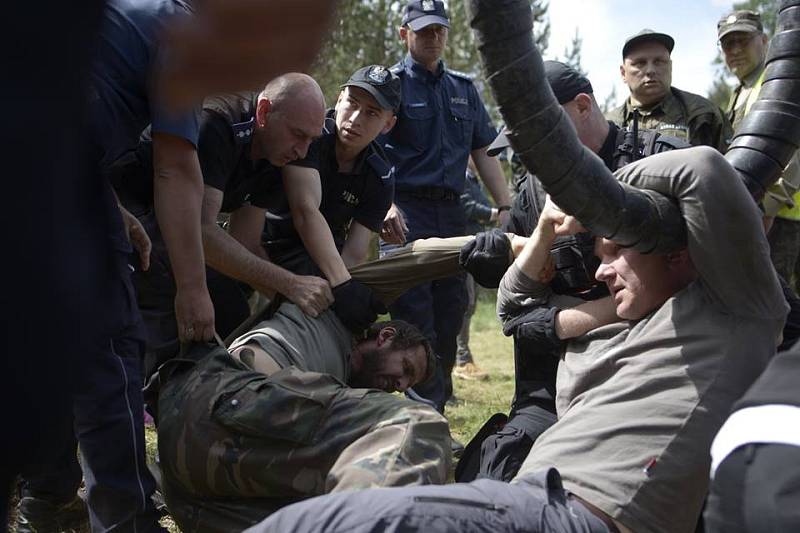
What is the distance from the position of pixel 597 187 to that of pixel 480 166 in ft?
13.1

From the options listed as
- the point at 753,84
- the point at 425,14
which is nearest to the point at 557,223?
the point at 425,14

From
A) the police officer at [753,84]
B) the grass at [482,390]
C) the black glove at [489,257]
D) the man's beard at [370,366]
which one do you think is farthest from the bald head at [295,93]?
the police officer at [753,84]

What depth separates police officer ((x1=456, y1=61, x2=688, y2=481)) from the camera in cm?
329

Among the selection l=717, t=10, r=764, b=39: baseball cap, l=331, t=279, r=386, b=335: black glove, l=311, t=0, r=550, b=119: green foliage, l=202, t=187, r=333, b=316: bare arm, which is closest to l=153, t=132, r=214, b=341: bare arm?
l=202, t=187, r=333, b=316: bare arm

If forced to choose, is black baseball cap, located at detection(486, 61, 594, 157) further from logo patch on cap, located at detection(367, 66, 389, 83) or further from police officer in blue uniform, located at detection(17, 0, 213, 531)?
police officer in blue uniform, located at detection(17, 0, 213, 531)

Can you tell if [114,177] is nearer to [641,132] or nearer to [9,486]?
[641,132]

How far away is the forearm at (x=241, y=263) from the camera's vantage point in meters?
3.95

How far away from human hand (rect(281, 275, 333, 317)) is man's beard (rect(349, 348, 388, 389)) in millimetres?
250

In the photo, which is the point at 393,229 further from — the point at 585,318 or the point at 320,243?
the point at 585,318

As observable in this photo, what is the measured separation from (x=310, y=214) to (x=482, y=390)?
3.41 m

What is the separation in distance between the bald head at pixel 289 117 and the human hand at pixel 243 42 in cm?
239

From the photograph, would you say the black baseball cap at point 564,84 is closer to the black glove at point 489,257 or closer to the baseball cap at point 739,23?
the black glove at point 489,257

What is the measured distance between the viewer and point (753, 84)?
19.4 ft

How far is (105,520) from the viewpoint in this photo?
10.0 ft
